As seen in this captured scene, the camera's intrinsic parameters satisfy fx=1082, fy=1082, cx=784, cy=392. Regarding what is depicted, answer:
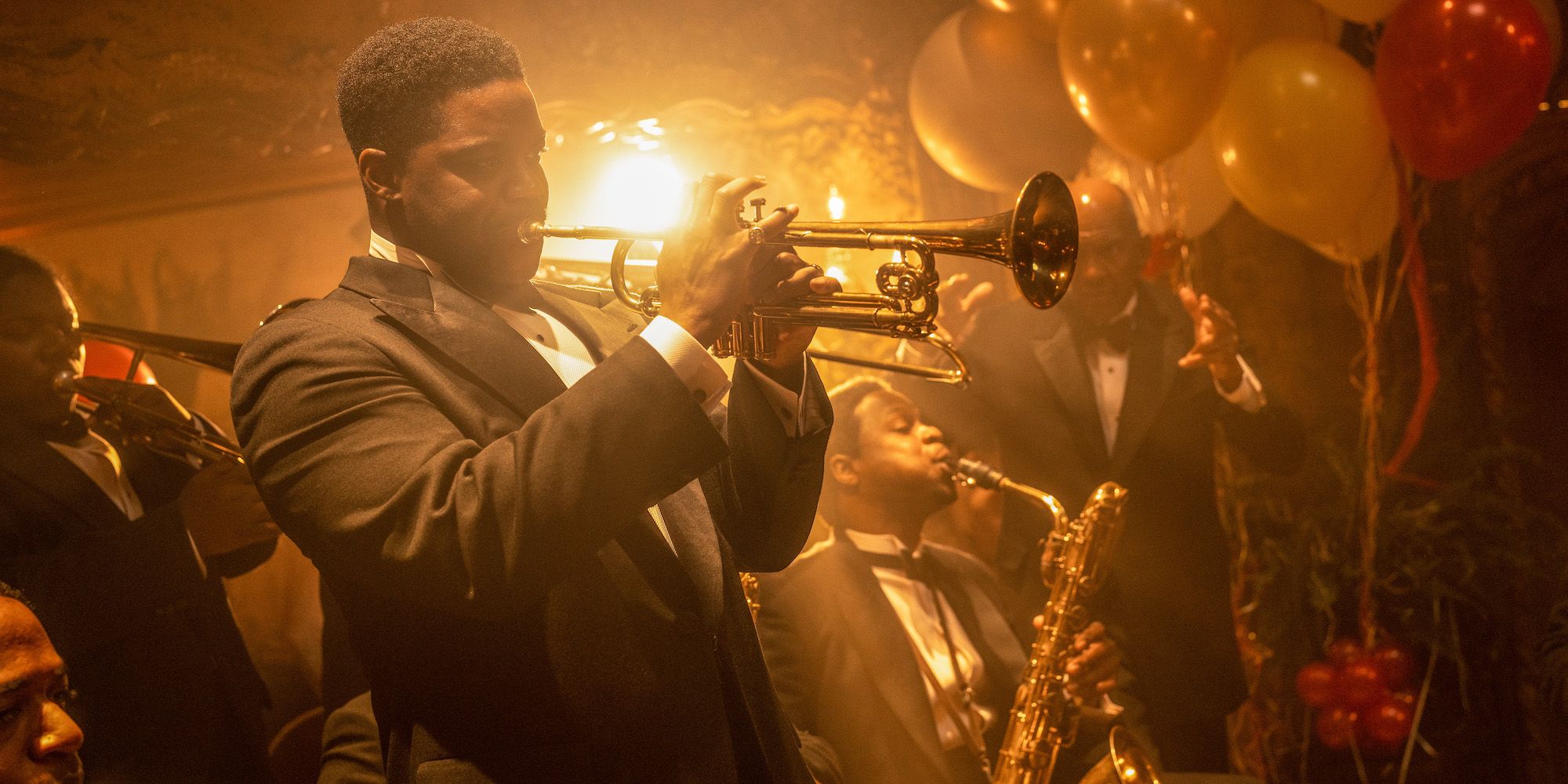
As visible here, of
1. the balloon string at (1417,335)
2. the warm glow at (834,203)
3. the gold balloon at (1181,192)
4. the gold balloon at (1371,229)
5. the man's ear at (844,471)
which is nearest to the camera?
the man's ear at (844,471)

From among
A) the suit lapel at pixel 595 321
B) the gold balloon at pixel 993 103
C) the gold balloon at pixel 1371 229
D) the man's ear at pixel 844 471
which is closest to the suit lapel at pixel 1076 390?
the man's ear at pixel 844 471

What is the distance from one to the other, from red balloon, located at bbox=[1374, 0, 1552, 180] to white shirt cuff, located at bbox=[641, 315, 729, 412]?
3.31m

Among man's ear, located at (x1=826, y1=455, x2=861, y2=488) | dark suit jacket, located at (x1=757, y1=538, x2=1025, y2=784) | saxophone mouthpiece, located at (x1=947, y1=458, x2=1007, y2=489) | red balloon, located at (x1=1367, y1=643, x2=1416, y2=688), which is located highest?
saxophone mouthpiece, located at (x1=947, y1=458, x2=1007, y2=489)

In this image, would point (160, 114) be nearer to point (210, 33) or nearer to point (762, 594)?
point (210, 33)

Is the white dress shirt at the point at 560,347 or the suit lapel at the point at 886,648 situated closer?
the white dress shirt at the point at 560,347

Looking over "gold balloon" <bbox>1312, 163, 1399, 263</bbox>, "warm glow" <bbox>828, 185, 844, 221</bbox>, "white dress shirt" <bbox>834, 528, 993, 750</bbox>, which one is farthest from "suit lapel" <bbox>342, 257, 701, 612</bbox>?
"gold balloon" <bbox>1312, 163, 1399, 263</bbox>

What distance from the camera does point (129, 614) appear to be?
2.58 metres

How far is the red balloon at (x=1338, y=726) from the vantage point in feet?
13.9

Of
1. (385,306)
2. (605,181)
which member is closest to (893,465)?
(605,181)

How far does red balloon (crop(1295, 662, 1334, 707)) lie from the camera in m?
4.28

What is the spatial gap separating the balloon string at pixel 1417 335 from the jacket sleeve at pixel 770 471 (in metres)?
3.66

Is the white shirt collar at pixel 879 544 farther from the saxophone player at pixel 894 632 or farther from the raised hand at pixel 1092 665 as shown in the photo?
the raised hand at pixel 1092 665

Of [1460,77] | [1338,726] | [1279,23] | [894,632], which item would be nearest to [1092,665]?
[894,632]

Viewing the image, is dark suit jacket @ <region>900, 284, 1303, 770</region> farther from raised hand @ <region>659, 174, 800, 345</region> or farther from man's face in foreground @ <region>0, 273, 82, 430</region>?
man's face in foreground @ <region>0, 273, 82, 430</region>
